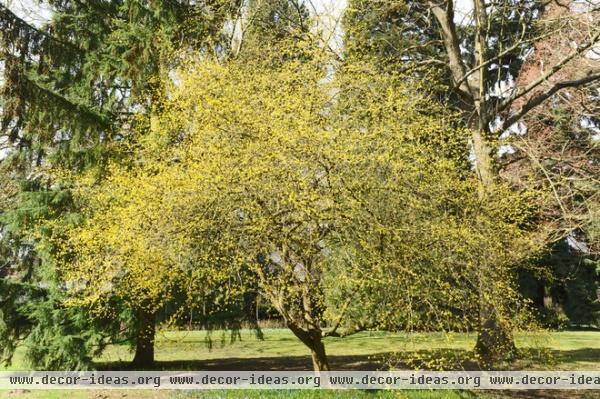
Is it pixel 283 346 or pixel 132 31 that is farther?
pixel 283 346

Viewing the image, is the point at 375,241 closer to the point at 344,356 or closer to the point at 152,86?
the point at 152,86

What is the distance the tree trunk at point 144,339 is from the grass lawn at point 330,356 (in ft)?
0.98

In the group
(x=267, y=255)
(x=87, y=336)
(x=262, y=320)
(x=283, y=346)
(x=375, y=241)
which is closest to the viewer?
(x=375, y=241)

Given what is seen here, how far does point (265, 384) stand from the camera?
26.5 ft

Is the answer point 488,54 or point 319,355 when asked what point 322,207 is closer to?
point 319,355

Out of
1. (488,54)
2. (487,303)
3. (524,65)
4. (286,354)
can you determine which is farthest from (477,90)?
(286,354)

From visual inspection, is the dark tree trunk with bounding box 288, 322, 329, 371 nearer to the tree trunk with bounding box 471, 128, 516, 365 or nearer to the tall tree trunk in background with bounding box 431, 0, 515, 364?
the tree trunk with bounding box 471, 128, 516, 365

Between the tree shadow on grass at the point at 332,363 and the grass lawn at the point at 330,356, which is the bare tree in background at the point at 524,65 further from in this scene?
the grass lawn at the point at 330,356

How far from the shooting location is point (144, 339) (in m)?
10.4

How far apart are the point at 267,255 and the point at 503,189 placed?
3.52m

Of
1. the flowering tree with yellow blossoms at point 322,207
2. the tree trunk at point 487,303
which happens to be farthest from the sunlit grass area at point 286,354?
the flowering tree with yellow blossoms at point 322,207

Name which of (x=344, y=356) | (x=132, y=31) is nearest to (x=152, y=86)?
(x=132, y=31)

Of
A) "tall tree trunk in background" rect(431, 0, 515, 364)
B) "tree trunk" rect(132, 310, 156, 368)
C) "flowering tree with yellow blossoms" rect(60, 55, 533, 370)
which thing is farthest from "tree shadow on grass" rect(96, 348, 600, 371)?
"flowering tree with yellow blossoms" rect(60, 55, 533, 370)

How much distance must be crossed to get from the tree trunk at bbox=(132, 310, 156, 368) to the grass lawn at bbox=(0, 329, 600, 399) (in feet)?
0.98
